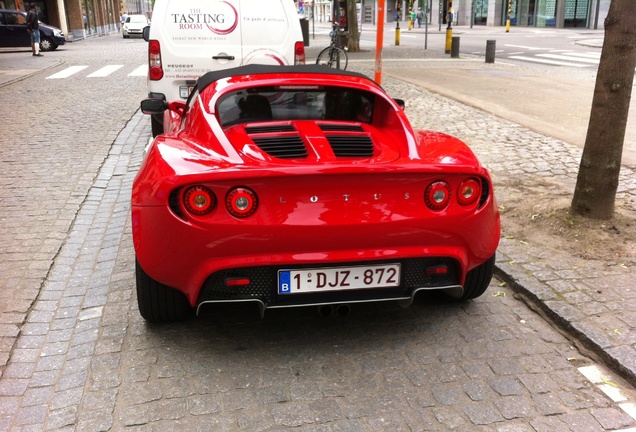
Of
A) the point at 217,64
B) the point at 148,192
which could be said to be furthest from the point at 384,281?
the point at 217,64

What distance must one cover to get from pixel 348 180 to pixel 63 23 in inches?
1658

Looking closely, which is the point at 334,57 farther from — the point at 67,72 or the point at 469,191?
the point at 469,191

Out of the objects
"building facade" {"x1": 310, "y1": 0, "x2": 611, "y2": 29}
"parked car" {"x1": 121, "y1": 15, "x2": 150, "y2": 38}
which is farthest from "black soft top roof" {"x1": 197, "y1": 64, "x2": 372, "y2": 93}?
"parked car" {"x1": 121, "y1": 15, "x2": 150, "y2": 38}

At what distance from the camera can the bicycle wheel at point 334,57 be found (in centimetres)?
1616

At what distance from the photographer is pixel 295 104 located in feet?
12.7

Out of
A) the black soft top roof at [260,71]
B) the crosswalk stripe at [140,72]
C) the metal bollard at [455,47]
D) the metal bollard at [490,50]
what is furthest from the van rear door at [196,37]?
the metal bollard at [455,47]

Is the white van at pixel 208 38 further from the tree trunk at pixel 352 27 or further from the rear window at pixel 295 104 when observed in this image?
the tree trunk at pixel 352 27

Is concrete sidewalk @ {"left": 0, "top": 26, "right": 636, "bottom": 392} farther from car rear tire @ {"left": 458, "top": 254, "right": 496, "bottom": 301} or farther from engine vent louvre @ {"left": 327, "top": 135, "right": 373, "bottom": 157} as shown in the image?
engine vent louvre @ {"left": 327, "top": 135, "right": 373, "bottom": 157}

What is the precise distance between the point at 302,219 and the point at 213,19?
A: 6.02 meters

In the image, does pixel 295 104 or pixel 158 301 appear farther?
pixel 295 104

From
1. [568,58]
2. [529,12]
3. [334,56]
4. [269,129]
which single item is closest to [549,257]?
[269,129]

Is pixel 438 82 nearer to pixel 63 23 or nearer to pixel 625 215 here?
pixel 625 215

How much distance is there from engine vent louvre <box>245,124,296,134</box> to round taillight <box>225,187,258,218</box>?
71 cm

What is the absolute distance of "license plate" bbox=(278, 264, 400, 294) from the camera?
3.01 m
